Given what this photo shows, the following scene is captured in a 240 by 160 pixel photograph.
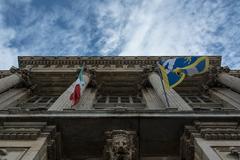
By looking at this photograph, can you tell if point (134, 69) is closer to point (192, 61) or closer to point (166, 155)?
point (192, 61)

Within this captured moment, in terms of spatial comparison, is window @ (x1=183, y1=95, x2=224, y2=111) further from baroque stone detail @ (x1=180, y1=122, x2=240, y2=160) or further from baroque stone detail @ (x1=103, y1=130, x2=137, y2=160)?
baroque stone detail @ (x1=103, y1=130, x2=137, y2=160)

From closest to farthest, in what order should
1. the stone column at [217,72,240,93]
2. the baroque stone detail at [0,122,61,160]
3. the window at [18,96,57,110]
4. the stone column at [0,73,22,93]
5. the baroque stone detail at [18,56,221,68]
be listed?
the baroque stone detail at [0,122,61,160] → the stone column at [217,72,240,93] → the stone column at [0,73,22,93] → the window at [18,96,57,110] → the baroque stone detail at [18,56,221,68]

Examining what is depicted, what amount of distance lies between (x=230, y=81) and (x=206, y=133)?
575 inches

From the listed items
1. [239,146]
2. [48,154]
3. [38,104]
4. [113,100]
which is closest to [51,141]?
[48,154]

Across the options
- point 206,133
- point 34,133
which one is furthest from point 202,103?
point 34,133

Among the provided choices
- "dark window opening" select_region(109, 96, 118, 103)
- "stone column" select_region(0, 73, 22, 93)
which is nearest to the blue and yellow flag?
"dark window opening" select_region(109, 96, 118, 103)

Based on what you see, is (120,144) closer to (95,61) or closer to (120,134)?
(120,134)

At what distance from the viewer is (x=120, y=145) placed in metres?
12.6

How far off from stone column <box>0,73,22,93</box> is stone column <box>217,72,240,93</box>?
19626mm

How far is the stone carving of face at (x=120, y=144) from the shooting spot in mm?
12469

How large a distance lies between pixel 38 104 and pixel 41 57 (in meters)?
9.63

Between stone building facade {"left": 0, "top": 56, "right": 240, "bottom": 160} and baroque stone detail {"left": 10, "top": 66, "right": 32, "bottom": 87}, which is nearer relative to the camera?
stone building facade {"left": 0, "top": 56, "right": 240, "bottom": 160}

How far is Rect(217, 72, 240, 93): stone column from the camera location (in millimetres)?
24809

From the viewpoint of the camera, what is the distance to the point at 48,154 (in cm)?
1315
